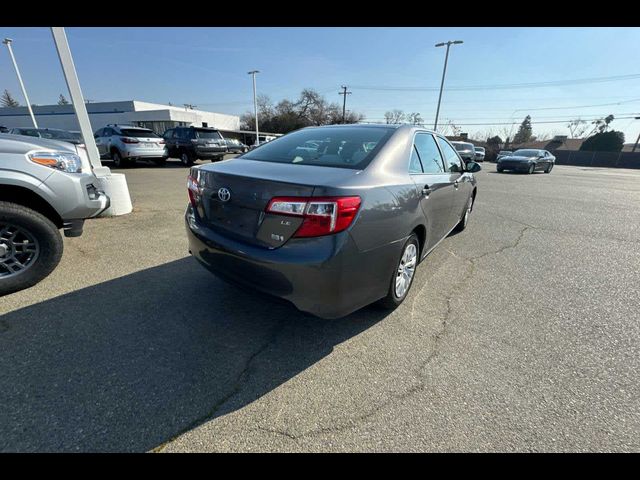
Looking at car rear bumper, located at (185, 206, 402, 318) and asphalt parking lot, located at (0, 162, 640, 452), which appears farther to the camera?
car rear bumper, located at (185, 206, 402, 318)

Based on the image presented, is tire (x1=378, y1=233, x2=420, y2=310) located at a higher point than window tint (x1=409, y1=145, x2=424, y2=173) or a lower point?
lower

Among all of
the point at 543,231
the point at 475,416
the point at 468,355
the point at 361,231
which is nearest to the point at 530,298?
the point at 468,355

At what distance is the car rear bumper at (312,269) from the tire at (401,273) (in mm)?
256

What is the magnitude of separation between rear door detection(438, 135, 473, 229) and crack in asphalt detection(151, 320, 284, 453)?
2.65m

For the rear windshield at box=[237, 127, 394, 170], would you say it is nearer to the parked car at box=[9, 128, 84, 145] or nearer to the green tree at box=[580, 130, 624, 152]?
the parked car at box=[9, 128, 84, 145]

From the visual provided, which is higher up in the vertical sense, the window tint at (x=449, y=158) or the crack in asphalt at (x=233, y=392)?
the window tint at (x=449, y=158)

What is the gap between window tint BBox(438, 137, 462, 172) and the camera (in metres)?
3.67

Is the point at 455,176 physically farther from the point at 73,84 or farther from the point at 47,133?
the point at 47,133

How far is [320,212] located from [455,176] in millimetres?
2567

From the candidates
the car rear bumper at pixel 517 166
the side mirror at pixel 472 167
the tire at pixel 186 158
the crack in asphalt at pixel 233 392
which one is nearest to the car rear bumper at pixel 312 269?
the crack in asphalt at pixel 233 392

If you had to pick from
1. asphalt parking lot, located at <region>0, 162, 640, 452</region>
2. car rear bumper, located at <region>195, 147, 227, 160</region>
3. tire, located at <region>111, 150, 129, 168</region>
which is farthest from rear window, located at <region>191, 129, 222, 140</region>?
asphalt parking lot, located at <region>0, 162, 640, 452</region>

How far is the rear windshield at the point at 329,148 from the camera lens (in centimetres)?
235

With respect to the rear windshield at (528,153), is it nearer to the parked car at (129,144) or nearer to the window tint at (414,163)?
the window tint at (414,163)

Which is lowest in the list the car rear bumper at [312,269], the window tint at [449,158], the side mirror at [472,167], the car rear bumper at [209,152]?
the car rear bumper at [209,152]
